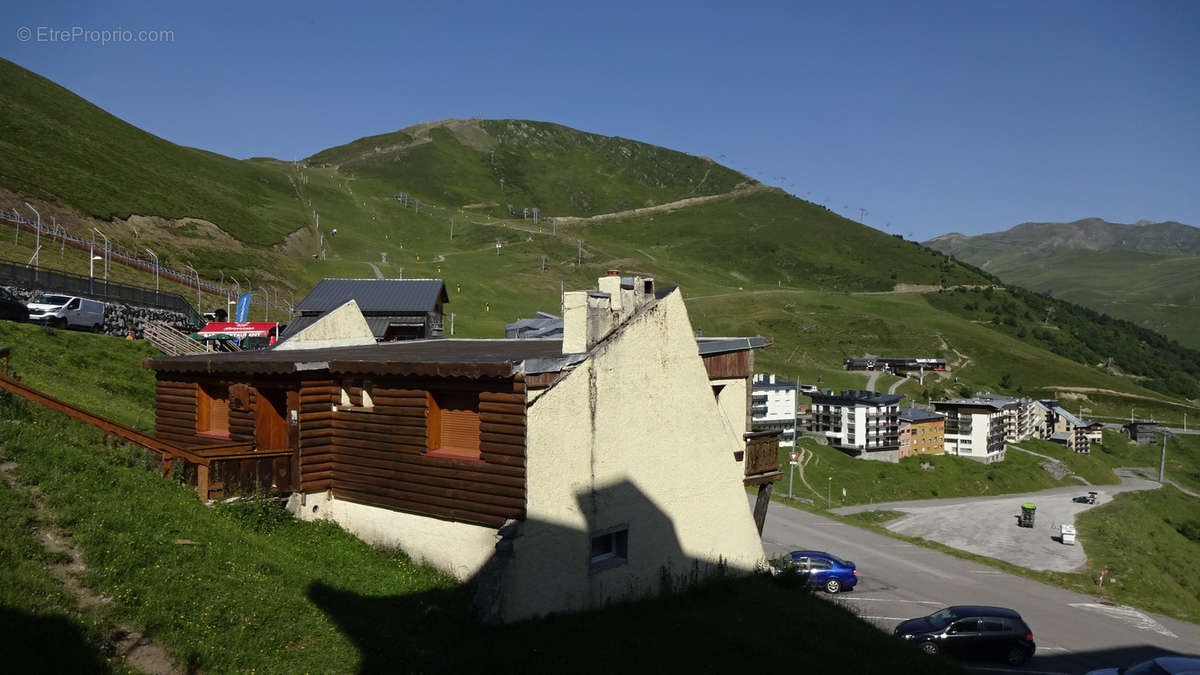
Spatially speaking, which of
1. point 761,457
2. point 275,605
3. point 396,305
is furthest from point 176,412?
point 396,305

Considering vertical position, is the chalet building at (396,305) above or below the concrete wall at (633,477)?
above

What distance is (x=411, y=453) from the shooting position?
15867mm

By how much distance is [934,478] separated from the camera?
286 ft

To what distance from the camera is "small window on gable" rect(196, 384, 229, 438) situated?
1970 cm

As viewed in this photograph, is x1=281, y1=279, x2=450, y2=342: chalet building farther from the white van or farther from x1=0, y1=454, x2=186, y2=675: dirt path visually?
x1=0, y1=454, x2=186, y2=675: dirt path

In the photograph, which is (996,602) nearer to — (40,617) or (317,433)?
(317,433)

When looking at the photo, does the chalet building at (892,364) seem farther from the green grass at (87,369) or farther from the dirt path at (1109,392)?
the green grass at (87,369)

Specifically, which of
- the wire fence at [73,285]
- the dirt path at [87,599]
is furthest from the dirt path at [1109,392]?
the dirt path at [87,599]

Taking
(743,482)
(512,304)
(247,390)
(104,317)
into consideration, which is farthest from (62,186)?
(743,482)

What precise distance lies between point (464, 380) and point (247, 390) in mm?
6604

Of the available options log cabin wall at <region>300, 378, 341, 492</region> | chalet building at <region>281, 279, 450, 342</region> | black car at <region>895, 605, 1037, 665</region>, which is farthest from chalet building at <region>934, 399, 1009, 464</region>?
log cabin wall at <region>300, 378, 341, 492</region>

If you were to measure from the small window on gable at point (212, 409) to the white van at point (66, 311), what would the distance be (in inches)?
825

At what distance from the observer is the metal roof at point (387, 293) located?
49938 millimetres

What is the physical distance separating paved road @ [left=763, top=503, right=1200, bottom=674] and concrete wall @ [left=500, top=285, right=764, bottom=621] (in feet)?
31.1
